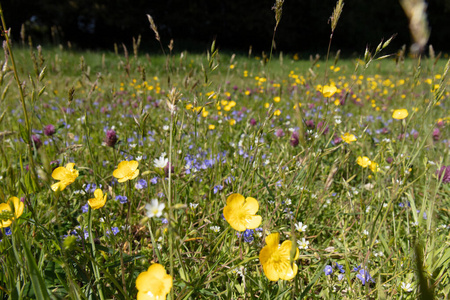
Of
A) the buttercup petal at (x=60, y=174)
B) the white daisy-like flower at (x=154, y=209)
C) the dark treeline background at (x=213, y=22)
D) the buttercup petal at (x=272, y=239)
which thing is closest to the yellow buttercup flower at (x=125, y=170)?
the buttercup petal at (x=60, y=174)

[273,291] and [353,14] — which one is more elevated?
[353,14]

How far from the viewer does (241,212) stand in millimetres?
869

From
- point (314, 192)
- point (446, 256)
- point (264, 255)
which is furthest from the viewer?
point (314, 192)

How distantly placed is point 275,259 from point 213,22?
15141mm

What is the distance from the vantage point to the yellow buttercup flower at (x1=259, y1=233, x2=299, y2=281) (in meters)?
0.78

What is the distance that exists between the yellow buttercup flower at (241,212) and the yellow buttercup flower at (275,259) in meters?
0.07

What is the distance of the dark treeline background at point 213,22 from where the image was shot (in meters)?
12.0

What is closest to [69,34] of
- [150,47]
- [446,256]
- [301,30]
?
[150,47]

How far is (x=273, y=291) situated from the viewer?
0.98m

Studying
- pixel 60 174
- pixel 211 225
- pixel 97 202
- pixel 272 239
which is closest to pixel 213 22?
pixel 211 225

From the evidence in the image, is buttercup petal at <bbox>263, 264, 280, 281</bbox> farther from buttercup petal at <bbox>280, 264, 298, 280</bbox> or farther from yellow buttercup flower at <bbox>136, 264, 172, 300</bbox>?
yellow buttercup flower at <bbox>136, 264, 172, 300</bbox>

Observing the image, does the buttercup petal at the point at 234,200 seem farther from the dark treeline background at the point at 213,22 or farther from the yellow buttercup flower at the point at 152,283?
the dark treeline background at the point at 213,22

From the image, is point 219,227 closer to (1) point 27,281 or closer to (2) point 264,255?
(2) point 264,255

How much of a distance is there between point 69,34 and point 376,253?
14.6 metres
